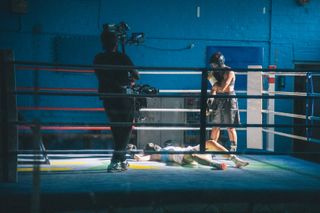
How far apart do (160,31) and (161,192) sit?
5266 millimetres

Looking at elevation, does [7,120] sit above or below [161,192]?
above

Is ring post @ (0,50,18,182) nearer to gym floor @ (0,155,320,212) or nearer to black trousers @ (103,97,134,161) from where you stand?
gym floor @ (0,155,320,212)

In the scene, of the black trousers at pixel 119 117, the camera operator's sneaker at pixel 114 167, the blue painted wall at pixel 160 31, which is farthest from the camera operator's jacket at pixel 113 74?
the blue painted wall at pixel 160 31

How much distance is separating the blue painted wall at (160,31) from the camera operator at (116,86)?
3.49m

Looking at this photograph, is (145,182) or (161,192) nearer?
(161,192)

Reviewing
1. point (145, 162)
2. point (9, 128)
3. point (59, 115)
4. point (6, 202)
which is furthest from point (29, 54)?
→ point (6, 202)

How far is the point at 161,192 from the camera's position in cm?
364

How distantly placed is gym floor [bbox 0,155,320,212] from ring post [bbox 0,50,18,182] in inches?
6.6

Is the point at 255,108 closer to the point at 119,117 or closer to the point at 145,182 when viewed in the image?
the point at 119,117

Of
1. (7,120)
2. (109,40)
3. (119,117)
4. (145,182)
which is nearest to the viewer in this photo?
(7,120)

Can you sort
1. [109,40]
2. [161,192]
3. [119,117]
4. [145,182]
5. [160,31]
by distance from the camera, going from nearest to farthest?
[161,192] → [145,182] → [109,40] → [119,117] → [160,31]

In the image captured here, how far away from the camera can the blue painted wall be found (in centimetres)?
796

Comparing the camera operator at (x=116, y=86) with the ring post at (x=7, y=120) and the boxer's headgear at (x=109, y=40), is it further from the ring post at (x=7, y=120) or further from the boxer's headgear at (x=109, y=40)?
the ring post at (x=7, y=120)

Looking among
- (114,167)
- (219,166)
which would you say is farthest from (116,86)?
(219,166)
